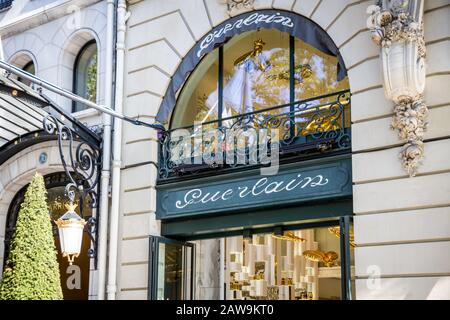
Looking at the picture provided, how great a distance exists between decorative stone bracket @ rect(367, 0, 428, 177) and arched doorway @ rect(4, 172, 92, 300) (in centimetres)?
706

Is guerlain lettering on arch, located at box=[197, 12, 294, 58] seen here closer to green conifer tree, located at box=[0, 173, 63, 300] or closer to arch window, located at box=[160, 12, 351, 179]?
arch window, located at box=[160, 12, 351, 179]

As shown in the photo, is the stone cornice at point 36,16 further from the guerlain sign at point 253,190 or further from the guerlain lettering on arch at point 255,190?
the guerlain lettering on arch at point 255,190

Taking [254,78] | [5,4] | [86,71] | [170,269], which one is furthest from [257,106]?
[5,4]

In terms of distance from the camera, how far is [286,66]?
12.0 m

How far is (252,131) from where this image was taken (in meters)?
11.7

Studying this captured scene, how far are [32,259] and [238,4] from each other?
5444mm

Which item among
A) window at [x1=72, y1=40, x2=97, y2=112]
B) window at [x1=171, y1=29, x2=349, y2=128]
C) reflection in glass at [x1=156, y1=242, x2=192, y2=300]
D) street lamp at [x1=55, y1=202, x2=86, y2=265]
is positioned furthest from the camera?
window at [x1=72, y1=40, x2=97, y2=112]

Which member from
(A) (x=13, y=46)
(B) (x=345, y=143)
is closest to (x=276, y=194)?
(B) (x=345, y=143)

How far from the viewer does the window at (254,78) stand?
1161cm

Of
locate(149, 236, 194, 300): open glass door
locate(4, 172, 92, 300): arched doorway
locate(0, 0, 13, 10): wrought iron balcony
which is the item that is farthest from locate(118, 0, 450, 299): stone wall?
locate(0, 0, 13, 10): wrought iron balcony

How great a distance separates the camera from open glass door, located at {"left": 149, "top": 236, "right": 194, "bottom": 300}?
39.0ft

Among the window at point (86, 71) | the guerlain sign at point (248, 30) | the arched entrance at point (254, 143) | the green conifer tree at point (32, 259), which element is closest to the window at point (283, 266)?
the arched entrance at point (254, 143)
